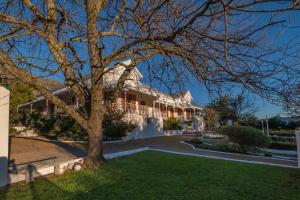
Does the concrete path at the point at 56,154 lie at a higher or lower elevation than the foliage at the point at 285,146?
higher

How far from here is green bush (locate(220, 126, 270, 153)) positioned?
469 inches

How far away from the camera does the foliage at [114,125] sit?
51.3ft

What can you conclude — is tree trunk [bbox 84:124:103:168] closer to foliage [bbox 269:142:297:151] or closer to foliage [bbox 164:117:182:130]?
foliage [bbox 269:142:297:151]

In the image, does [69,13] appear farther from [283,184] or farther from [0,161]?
[283,184]

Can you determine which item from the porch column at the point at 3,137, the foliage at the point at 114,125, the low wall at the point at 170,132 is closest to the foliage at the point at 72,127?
the foliage at the point at 114,125

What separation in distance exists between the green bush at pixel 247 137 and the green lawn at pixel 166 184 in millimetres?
4619

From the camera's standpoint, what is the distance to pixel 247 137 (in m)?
12.0

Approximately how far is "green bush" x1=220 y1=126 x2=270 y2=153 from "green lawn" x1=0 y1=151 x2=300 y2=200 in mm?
4619

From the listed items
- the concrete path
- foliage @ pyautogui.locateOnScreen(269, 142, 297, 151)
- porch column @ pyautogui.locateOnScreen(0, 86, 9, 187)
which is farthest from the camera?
foliage @ pyautogui.locateOnScreen(269, 142, 297, 151)

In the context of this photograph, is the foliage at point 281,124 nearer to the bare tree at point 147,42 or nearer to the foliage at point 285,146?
the foliage at point 285,146

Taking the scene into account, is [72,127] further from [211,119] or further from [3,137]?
[211,119]

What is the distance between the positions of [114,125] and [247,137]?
8867 millimetres

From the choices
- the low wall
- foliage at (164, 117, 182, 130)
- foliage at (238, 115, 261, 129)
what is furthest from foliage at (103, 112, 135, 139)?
foliage at (238, 115, 261, 129)

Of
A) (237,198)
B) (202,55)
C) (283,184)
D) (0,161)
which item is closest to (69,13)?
(202,55)
